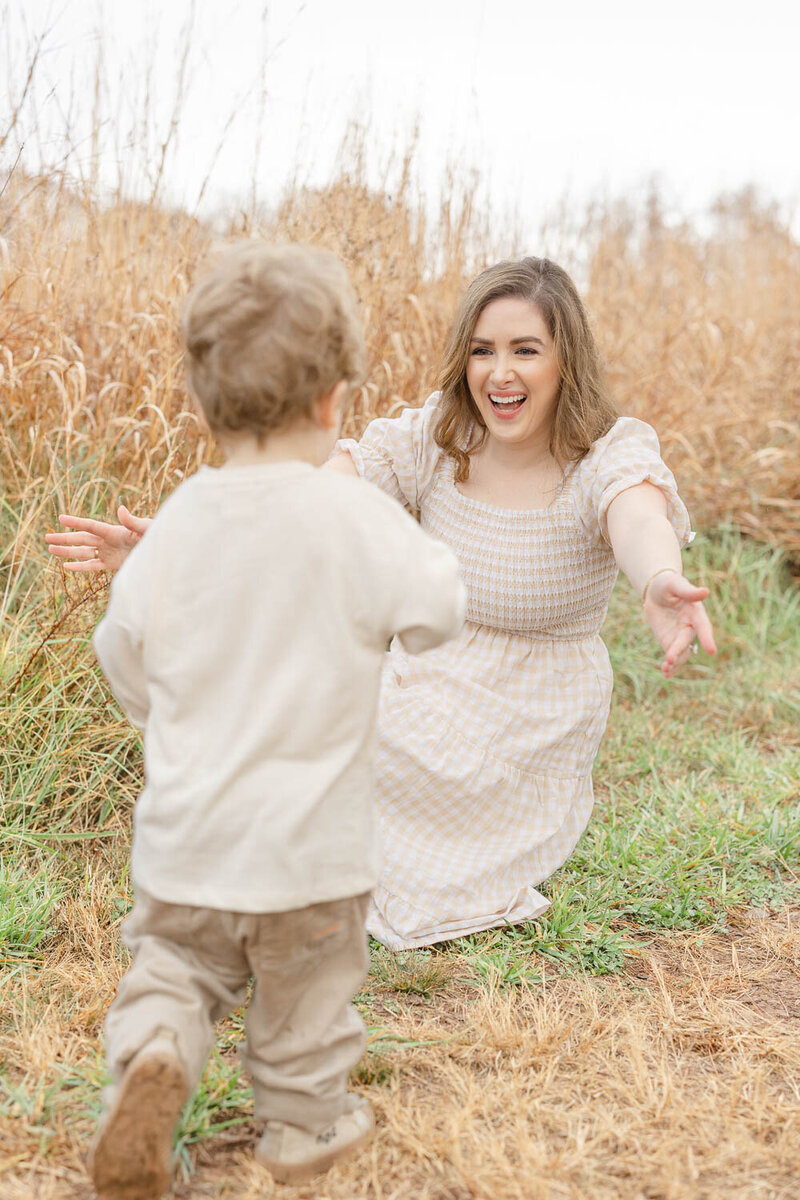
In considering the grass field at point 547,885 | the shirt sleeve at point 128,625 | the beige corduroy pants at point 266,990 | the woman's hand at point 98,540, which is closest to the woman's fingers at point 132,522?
the woman's hand at point 98,540

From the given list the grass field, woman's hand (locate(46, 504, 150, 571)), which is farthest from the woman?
woman's hand (locate(46, 504, 150, 571))

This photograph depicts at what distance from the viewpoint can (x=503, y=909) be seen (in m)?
2.26

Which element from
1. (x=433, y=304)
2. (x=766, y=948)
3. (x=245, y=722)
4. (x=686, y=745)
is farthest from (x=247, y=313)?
(x=433, y=304)

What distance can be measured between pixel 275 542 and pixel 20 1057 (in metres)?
0.95

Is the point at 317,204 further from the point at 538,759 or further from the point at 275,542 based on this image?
the point at 275,542

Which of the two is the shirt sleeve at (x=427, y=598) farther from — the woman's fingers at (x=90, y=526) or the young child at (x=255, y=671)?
the woman's fingers at (x=90, y=526)

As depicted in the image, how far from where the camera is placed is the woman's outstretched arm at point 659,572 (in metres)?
1.69

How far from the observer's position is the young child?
4.17 ft

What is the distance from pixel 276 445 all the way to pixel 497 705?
1183 millimetres

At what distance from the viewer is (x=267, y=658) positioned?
4.18ft

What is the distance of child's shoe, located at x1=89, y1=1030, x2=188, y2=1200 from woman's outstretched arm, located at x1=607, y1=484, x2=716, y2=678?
86 cm

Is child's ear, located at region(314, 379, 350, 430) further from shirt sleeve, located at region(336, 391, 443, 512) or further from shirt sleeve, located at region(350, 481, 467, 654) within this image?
shirt sleeve, located at region(336, 391, 443, 512)

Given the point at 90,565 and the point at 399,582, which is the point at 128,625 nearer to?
the point at 399,582

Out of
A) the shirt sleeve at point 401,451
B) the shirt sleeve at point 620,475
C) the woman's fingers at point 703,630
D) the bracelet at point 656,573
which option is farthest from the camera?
the shirt sleeve at point 401,451
